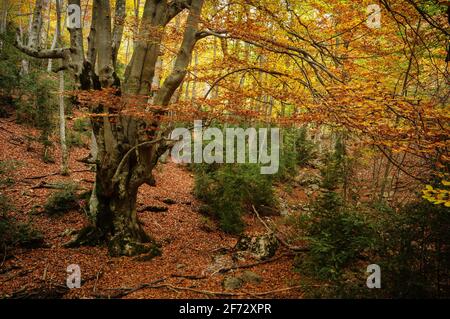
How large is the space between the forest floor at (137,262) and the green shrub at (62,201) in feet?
0.60

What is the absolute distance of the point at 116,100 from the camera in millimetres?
6148

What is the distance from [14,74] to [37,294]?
1139cm

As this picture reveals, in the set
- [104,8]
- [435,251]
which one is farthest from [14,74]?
[435,251]

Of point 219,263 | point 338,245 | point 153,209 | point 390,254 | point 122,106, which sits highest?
point 122,106

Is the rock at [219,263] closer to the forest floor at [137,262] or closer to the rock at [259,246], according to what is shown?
the forest floor at [137,262]

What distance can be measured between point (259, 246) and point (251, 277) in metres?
1.31

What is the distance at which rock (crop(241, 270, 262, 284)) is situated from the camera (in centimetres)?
565

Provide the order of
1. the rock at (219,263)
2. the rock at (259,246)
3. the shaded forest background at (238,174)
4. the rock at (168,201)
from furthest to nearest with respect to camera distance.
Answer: the rock at (168,201) → the rock at (259,246) → the rock at (219,263) → the shaded forest background at (238,174)

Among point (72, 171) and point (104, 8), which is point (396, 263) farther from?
point (72, 171)

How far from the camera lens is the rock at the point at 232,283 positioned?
5383 mm

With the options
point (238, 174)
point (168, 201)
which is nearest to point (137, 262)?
point (168, 201)

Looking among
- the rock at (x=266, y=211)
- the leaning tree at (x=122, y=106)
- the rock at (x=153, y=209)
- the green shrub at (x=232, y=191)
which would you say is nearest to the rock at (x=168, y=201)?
the rock at (x=153, y=209)

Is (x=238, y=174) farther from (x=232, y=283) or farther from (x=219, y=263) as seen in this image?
(x=232, y=283)

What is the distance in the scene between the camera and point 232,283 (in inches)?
215
